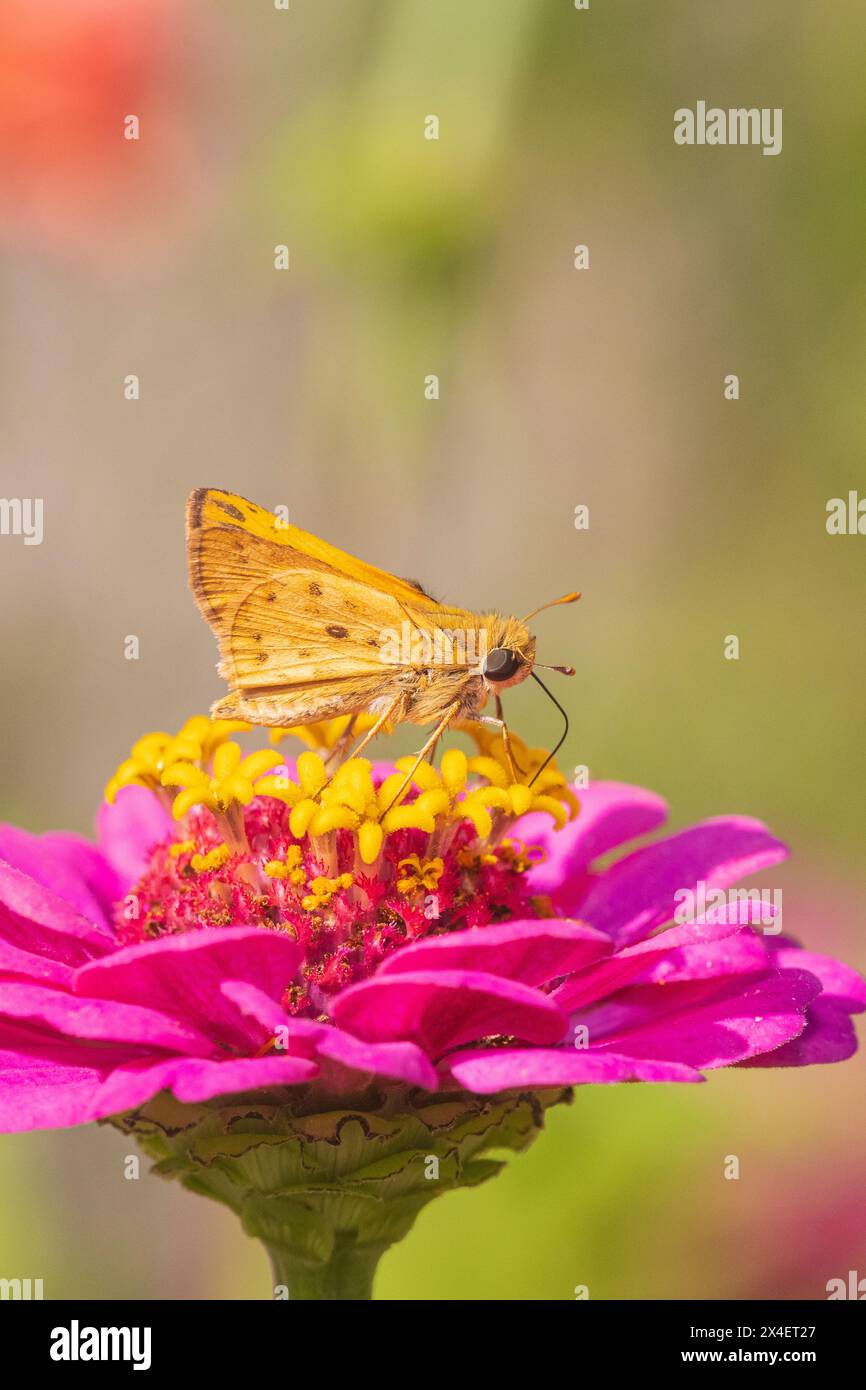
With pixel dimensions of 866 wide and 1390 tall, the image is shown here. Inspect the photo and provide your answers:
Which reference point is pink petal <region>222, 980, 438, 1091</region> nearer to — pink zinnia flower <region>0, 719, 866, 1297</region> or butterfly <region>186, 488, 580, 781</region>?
pink zinnia flower <region>0, 719, 866, 1297</region>

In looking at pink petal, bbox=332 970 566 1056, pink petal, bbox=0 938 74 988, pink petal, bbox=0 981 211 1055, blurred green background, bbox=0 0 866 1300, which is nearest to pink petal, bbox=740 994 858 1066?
pink petal, bbox=332 970 566 1056

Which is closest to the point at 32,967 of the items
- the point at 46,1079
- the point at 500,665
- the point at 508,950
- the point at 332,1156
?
the point at 46,1079

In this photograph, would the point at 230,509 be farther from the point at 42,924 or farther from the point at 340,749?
the point at 42,924

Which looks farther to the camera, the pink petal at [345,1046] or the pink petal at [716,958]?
the pink petal at [716,958]

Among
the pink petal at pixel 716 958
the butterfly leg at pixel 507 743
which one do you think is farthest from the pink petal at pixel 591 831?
the pink petal at pixel 716 958

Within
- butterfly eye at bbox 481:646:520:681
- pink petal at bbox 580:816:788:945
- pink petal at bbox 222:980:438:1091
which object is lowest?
pink petal at bbox 222:980:438:1091

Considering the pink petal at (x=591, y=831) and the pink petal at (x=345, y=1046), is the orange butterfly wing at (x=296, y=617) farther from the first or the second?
the pink petal at (x=345, y=1046)

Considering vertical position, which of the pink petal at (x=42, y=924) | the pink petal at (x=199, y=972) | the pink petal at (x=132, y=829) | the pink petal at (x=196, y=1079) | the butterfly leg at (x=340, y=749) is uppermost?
the butterfly leg at (x=340, y=749)
